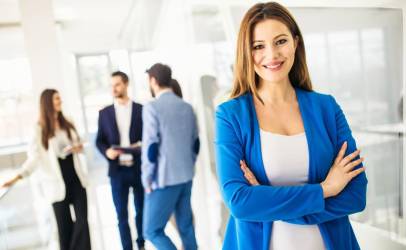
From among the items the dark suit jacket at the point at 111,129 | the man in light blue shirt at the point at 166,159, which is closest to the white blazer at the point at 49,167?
the dark suit jacket at the point at 111,129

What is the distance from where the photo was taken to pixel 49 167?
6.96ft

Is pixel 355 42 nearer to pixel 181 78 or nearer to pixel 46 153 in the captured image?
pixel 181 78

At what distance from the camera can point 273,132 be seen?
1.14 m

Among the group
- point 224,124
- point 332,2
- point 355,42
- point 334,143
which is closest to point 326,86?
point 355,42

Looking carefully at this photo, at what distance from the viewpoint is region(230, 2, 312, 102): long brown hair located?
1.14 meters

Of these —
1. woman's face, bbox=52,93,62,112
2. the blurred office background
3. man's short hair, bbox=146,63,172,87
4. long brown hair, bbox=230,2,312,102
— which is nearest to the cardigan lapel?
long brown hair, bbox=230,2,312,102

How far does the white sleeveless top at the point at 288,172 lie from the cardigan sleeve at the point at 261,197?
77mm

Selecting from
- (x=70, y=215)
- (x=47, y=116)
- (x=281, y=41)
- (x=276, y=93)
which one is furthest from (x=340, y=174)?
(x=70, y=215)

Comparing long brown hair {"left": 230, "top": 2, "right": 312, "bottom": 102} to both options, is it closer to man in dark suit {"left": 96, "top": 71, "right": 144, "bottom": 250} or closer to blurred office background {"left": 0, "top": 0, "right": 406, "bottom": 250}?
blurred office background {"left": 0, "top": 0, "right": 406, "bottom": 250}

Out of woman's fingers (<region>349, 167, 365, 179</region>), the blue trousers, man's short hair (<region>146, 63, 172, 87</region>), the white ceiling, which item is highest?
the white ceiling

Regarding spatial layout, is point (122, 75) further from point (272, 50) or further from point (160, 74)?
point (272, 50)

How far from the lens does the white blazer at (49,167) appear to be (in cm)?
208

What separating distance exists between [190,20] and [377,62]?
133 centimetres

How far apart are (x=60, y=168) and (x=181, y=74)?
93 centimetres
